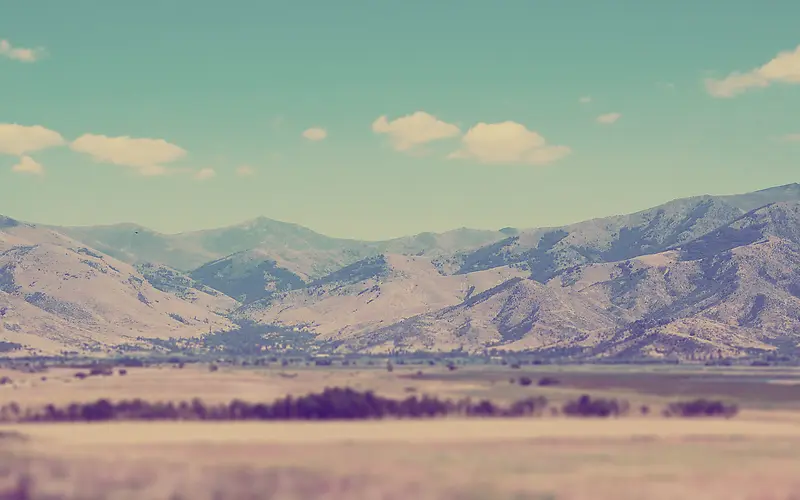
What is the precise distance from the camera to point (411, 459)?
120062 mm

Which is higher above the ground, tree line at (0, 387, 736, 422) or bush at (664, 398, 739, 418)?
tree line at (0, 387, 736, 422)

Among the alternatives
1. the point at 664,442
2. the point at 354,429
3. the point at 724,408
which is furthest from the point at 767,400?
the point at 354,429

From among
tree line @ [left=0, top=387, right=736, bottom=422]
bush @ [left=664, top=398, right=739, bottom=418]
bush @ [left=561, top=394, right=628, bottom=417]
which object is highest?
tree line @ [left=0, top=387, right=736, bottom=422]

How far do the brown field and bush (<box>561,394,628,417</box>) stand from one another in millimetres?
5994

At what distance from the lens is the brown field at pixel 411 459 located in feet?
333

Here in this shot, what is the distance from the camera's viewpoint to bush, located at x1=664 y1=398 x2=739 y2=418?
17162cm

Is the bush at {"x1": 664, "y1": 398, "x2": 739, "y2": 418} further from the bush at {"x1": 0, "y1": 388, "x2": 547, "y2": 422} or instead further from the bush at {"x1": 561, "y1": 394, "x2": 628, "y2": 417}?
the bush at {"x1": 0, "y1": 388, "x2": 547, "y2": 422}

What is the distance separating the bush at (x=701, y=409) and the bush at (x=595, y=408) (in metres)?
6.90

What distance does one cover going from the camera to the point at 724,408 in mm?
176250

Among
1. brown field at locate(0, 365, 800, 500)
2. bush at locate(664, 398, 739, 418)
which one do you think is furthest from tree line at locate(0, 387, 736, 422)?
brown field at locate(0, 365, 800, 500)

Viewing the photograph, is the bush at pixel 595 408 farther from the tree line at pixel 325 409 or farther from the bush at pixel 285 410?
the bush at pixel 285 410

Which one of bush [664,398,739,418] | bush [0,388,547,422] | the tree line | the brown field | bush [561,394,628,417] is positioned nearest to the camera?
the brown field

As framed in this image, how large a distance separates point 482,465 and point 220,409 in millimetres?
66293

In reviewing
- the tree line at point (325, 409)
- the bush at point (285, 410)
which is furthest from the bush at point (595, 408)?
the bush at point (285, 410)
